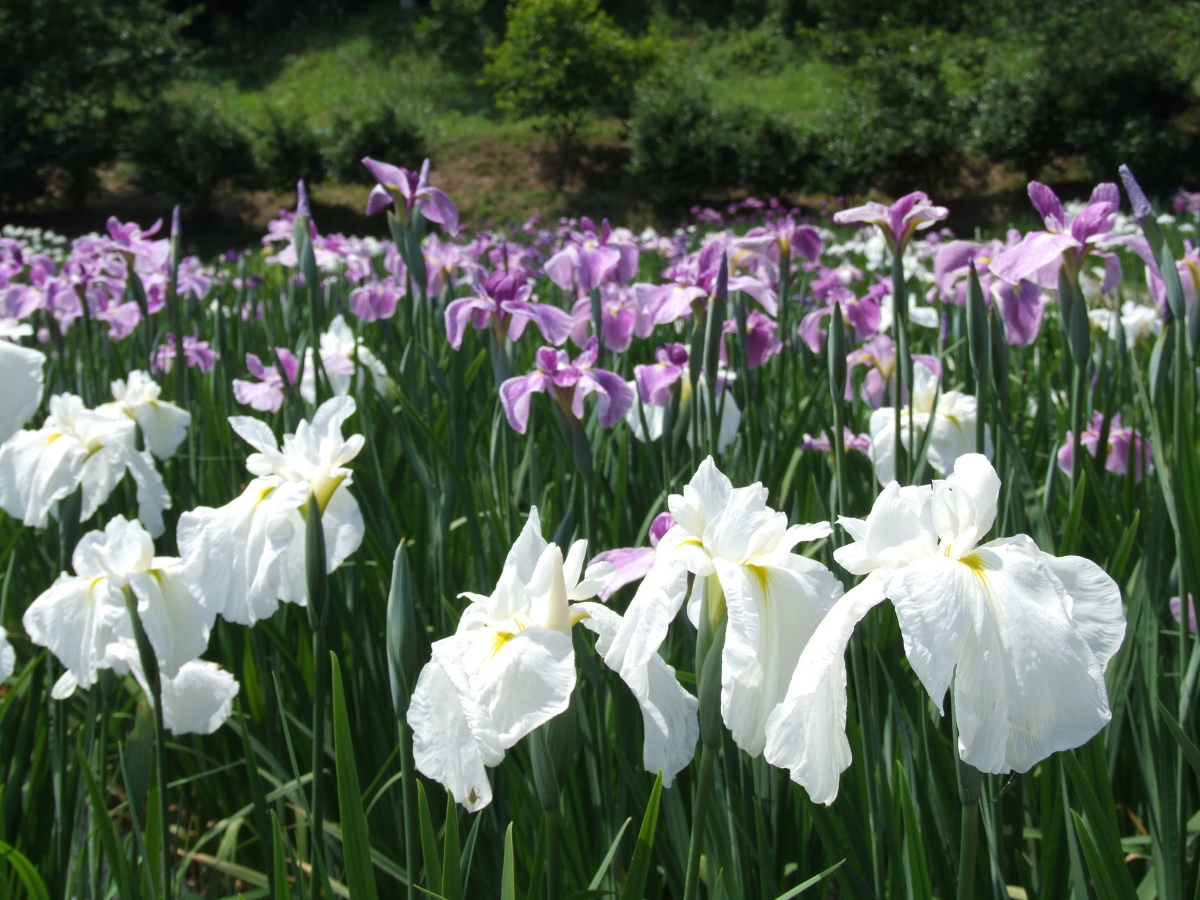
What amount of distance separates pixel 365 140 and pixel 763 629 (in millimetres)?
16565

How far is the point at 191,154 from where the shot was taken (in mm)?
14984

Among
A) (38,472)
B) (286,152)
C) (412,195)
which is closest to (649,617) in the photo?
(38,472)

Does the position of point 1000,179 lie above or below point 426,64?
below

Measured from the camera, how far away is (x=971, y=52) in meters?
18.1

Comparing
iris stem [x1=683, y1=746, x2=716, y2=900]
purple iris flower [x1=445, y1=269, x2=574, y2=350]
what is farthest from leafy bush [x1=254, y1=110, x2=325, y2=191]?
iris stem [x1=683, y1=746, x2=716, y2=900]

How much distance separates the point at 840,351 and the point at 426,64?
1074 inches

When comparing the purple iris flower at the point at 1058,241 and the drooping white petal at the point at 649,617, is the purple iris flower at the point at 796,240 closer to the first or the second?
the purple iris flower at the point at 1058,241

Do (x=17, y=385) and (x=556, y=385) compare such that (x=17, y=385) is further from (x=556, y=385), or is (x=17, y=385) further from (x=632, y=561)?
(x=632, y=561)

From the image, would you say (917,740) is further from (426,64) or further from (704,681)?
(426,64)

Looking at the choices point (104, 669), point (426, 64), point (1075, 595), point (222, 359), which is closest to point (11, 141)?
point (426, 64)

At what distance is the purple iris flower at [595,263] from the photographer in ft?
7.18

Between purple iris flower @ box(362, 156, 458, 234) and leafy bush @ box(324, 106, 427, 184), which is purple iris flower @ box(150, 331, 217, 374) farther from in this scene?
leafy bush @ box(324, 106, 427, 184)

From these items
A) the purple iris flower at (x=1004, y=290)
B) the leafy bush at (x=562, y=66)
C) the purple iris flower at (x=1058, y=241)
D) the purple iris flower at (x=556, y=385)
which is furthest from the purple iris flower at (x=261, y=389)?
the leafy bush at (x=562, y=66)

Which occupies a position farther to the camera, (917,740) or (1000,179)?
(1000,179)
